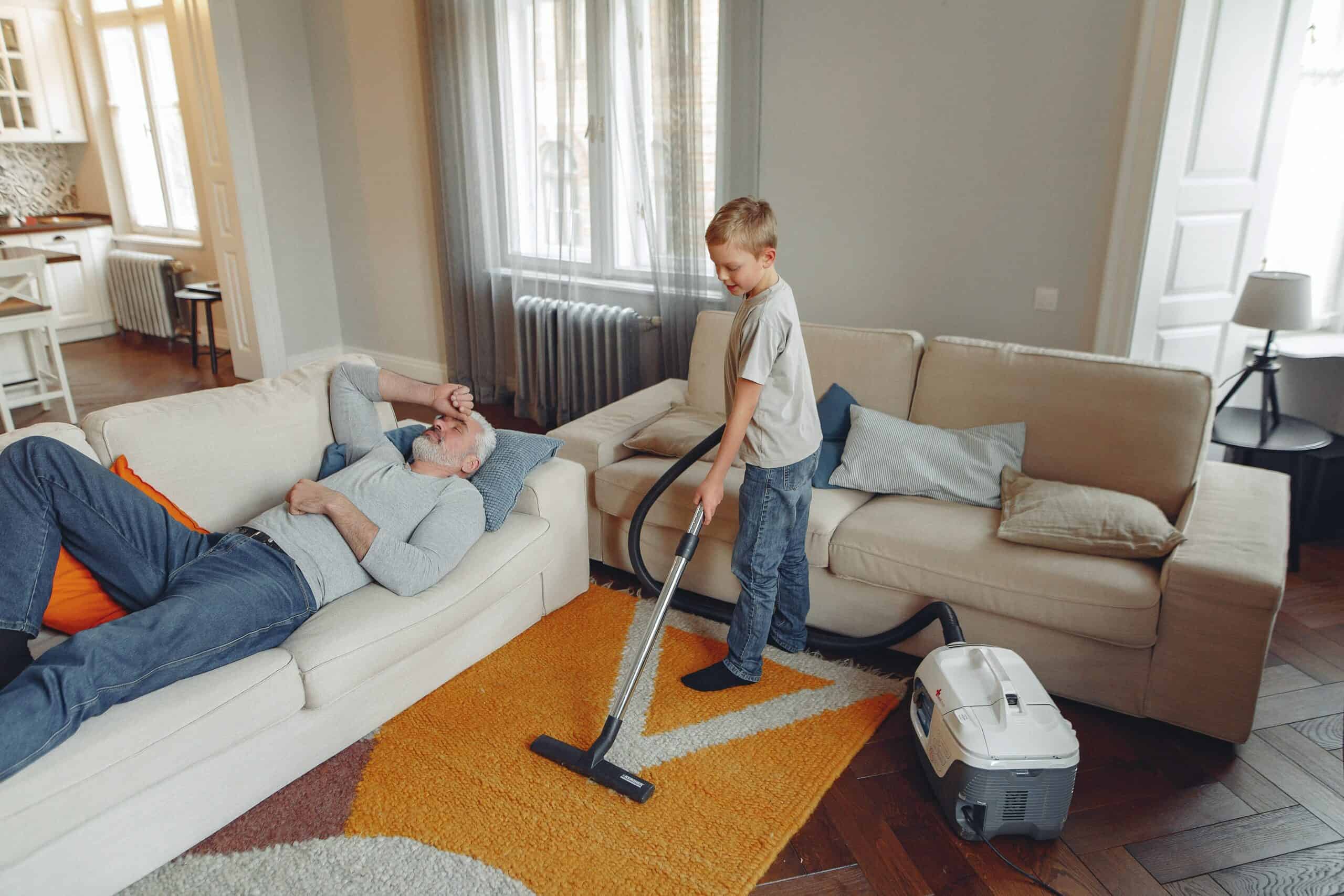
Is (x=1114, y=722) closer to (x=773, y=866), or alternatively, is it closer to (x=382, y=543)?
(x=773, y=866)

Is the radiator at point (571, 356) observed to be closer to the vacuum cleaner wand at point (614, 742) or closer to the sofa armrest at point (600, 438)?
the sofa armrest at point (600, 438)

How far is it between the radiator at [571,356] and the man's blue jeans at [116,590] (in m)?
2.37

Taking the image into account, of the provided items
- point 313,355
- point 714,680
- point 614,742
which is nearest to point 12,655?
point 614,742

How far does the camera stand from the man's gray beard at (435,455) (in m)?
2.34

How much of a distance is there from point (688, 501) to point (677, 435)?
269 mm

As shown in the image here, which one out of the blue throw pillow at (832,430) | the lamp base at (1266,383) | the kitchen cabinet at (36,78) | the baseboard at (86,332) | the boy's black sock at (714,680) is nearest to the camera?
the boy's black sock at (714,680)

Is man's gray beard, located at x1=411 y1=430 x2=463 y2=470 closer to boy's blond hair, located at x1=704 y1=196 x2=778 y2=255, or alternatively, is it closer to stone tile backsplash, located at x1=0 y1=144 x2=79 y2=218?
boy's blond hair, located at x1=704 y1=196 x2=778 y2=255

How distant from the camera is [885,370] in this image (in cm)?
280

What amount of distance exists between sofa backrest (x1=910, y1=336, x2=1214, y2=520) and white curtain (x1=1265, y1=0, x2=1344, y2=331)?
1700 millimetres

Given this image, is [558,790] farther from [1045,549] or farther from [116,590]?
[1045,549]

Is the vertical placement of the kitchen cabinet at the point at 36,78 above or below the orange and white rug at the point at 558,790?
above

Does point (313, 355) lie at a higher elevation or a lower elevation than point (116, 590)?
lower

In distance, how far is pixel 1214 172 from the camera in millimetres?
3064

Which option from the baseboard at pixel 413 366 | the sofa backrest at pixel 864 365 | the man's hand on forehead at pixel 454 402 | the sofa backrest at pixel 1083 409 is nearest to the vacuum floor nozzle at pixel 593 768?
the man's hand on forehead at pixel 454 402
